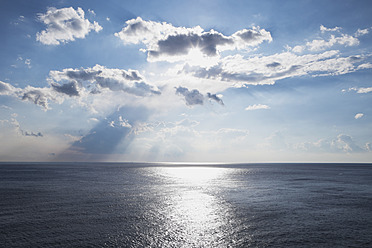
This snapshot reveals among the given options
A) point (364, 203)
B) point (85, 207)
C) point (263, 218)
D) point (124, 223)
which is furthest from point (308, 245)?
point (85, 207)

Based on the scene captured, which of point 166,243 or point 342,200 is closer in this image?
point 166,243

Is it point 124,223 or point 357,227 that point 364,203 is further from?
point 124,223

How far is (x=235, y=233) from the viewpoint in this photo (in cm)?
2423

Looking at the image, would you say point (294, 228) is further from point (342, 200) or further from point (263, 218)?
point (342, 200)

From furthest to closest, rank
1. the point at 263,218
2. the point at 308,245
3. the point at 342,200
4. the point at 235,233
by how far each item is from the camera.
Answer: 1. the point at 342,200
2. the point at 263,218
3. the point at 235,233
4. the point at 308,245

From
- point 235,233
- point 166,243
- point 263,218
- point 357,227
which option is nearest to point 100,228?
point 166,243

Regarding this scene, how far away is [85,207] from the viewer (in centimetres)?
3569

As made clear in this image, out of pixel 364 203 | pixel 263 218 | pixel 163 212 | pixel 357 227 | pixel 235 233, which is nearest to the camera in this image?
pixel 235 233

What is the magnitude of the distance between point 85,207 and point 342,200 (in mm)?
43933

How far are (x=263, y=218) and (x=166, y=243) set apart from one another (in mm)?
14285

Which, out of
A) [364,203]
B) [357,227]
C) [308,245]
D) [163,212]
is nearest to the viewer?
[308,245]

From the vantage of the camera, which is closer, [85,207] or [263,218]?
[263,218]

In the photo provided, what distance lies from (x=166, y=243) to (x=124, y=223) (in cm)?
813

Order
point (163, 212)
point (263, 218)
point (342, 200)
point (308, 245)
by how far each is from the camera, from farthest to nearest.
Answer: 1. point (342, 200)
2. point (163, 212)
3. point (263, 218)
4. point (308, 245)
